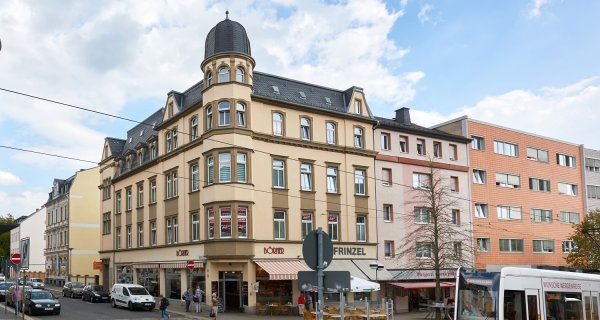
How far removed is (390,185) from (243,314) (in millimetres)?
14575

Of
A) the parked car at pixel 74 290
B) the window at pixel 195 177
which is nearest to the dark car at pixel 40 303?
the window at pixel 195 177

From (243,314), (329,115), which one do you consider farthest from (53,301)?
(329,115)

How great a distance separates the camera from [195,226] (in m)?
39.6

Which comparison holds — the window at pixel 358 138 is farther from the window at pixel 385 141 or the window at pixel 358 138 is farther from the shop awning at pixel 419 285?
the shop awning at pixel 419 285

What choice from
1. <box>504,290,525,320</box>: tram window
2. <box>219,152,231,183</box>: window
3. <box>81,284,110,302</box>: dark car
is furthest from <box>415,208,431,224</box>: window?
<box>504,290,525,320</box>: tram window

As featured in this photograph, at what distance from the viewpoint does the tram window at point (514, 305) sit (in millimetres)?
16656

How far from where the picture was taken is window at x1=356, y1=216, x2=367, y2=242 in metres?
41.6

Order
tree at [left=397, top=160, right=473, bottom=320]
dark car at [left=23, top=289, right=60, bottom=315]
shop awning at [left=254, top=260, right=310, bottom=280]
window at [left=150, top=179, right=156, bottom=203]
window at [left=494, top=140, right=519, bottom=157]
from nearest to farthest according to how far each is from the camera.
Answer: dark car at [left=23, top=289, right=60, bottom=315] → shop awning at [left=254, top=260, right=310, bottom=280] → tree at [left=397, top=160, right=473, bottom=320] → window at [left=150, top=179, right=156, bottom=203] → window at [left=494, top=140, right=519, bottom=157]

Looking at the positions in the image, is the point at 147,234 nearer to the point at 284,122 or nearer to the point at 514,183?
the point at 284,122

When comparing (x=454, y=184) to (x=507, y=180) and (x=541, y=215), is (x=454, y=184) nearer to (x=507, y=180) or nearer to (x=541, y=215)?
(x=507, y=180)

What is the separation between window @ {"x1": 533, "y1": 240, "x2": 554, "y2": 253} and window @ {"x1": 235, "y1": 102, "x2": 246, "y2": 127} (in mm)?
30354

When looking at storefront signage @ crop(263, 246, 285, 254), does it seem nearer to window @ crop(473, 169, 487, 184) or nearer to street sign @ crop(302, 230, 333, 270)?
window @ crop(473, 169, 487, 184)

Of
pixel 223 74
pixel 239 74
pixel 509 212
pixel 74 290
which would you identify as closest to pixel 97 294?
pixel 74 290

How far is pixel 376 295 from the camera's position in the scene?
41.8 m
